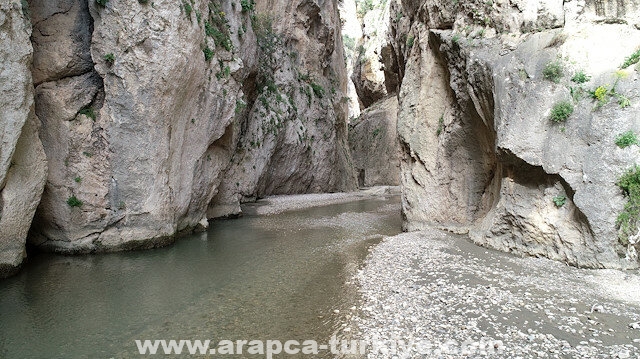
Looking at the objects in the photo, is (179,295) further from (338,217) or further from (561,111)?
(338,217)

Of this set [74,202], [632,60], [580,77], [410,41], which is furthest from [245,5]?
[632,60]

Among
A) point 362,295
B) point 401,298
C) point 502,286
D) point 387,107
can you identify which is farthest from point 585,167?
point 387,107

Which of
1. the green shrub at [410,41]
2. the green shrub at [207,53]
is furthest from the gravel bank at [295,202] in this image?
the green shrub at [410,41]

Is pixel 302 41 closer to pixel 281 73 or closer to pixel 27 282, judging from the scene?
pixel 281 73

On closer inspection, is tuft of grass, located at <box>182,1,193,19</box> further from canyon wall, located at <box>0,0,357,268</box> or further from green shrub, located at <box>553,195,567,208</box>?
green shrub, located at <box>553,195,567,208</box>

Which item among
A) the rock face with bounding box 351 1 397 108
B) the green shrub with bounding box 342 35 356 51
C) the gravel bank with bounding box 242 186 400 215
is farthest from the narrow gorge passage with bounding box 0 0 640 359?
the green shrub with bounding box 342 35 356 51

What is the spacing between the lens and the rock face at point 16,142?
9617 millimetres

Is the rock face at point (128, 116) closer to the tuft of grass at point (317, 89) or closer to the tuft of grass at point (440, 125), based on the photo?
the tuft of grass at point (440, 125)

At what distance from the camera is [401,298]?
816 centimetres

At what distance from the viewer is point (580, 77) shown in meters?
10.2

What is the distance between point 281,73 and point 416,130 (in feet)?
67.9

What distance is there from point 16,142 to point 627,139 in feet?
53.7

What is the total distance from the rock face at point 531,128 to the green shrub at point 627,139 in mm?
148

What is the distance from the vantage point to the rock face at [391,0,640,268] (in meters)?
9.42
